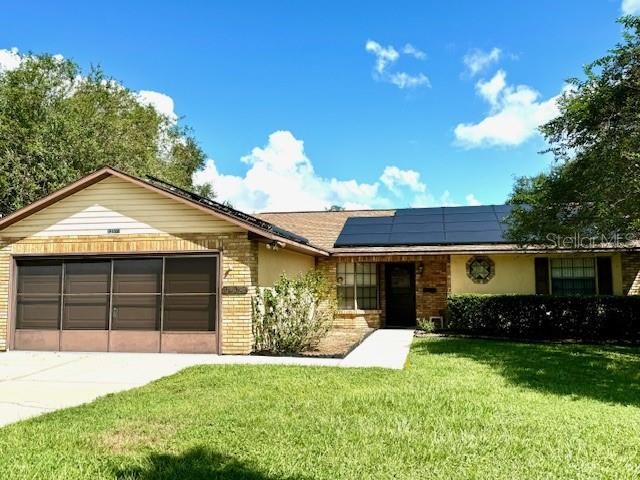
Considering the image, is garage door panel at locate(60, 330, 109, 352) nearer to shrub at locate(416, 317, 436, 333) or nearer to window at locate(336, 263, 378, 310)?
window at locate(336, 263, 378, 310)

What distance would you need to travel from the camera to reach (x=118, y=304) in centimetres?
1145

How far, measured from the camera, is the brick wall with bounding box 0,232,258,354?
10.8m

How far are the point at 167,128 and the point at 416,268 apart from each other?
20.4 meters

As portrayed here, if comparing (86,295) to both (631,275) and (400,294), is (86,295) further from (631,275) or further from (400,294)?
(631,275)

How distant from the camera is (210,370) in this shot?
870 centimetres

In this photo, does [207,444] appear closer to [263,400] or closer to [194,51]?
[263,400]

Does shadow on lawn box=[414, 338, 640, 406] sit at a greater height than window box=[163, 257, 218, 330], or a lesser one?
lesser

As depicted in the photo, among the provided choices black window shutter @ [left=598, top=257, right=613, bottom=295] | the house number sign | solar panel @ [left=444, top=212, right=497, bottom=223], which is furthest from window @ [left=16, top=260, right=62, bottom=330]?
black window shutter @ [left=598, top=257, right=613, bottom=295]

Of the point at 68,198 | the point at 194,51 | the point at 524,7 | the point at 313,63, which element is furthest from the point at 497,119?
the point at 68,198

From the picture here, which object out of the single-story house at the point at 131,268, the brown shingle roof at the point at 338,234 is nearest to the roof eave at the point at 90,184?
the single-story house at the point at 131,268

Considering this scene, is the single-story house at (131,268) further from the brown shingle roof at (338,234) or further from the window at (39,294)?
the brown shingle roof at (338,234)

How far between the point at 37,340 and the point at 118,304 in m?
2.25

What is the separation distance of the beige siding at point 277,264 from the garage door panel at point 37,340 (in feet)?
16.8

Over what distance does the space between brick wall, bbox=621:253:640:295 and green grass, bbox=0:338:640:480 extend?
7.09m
